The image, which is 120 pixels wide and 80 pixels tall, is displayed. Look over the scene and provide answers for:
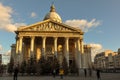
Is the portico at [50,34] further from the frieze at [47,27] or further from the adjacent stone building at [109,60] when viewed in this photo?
the adjacent stone building at [109,60]

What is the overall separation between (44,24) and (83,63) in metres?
16.2

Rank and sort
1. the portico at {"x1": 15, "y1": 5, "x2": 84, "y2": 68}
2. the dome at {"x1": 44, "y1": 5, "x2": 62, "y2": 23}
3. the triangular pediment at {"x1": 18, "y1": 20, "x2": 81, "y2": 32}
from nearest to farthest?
the portico at {"x1": 15, "y1": 5, "x2": 84, "y2": 68} < the triangular pediment at {"x1": 18, "y1": 20, "x2": 81, "y2": 32} < the dome at {"x1": 44, "y1": 5, "x2": 62, "y2": 23}

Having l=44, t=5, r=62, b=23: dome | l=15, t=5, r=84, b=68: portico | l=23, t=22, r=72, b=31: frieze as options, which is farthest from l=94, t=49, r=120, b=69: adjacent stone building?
l=23, t=22, r=72, b=31: frieze

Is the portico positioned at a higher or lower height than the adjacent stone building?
higher

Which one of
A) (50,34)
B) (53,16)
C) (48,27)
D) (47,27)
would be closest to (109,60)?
(53,16)

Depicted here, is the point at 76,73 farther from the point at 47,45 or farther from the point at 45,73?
the point at 47,45

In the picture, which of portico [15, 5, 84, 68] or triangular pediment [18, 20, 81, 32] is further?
triangular pediment [18, 20, 81, 32]

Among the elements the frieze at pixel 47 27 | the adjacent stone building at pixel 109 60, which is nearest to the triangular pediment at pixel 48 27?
the frieze at pixel 47 27

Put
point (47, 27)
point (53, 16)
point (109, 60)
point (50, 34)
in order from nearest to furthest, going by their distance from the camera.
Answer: point (50, 34)
point (47, 27)
point (53, 16)
point (109, 60)

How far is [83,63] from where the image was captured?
184 feet

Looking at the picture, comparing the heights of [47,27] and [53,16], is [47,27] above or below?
below

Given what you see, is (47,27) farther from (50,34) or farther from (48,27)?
(50,34)

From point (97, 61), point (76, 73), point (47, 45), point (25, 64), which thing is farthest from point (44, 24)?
point (97, 61)

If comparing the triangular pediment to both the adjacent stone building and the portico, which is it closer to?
the portico
